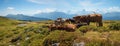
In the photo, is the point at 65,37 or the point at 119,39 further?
the point at 65,37

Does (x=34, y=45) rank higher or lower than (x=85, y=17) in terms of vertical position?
lower

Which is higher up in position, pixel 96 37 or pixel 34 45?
pixel 96 37

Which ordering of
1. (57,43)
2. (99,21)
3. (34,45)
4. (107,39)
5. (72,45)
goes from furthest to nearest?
(99,21), (34,45), (57,43), (72,45), (107,39)

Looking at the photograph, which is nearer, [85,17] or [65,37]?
[65,37]

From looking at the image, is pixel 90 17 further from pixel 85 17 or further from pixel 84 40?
pixel 84 40

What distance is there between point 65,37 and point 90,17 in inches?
724

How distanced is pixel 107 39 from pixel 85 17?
21229 mm

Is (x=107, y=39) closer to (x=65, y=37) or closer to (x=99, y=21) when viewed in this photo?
(x=65, y=37)

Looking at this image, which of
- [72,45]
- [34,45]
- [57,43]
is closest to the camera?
[72,45]

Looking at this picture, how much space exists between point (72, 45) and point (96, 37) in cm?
332

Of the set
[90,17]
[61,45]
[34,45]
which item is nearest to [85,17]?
[90,17]

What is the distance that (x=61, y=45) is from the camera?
2694cm

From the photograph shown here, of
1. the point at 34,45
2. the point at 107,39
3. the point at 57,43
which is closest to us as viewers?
the point at 107,39

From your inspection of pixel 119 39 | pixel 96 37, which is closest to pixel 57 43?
pixel 96 37
